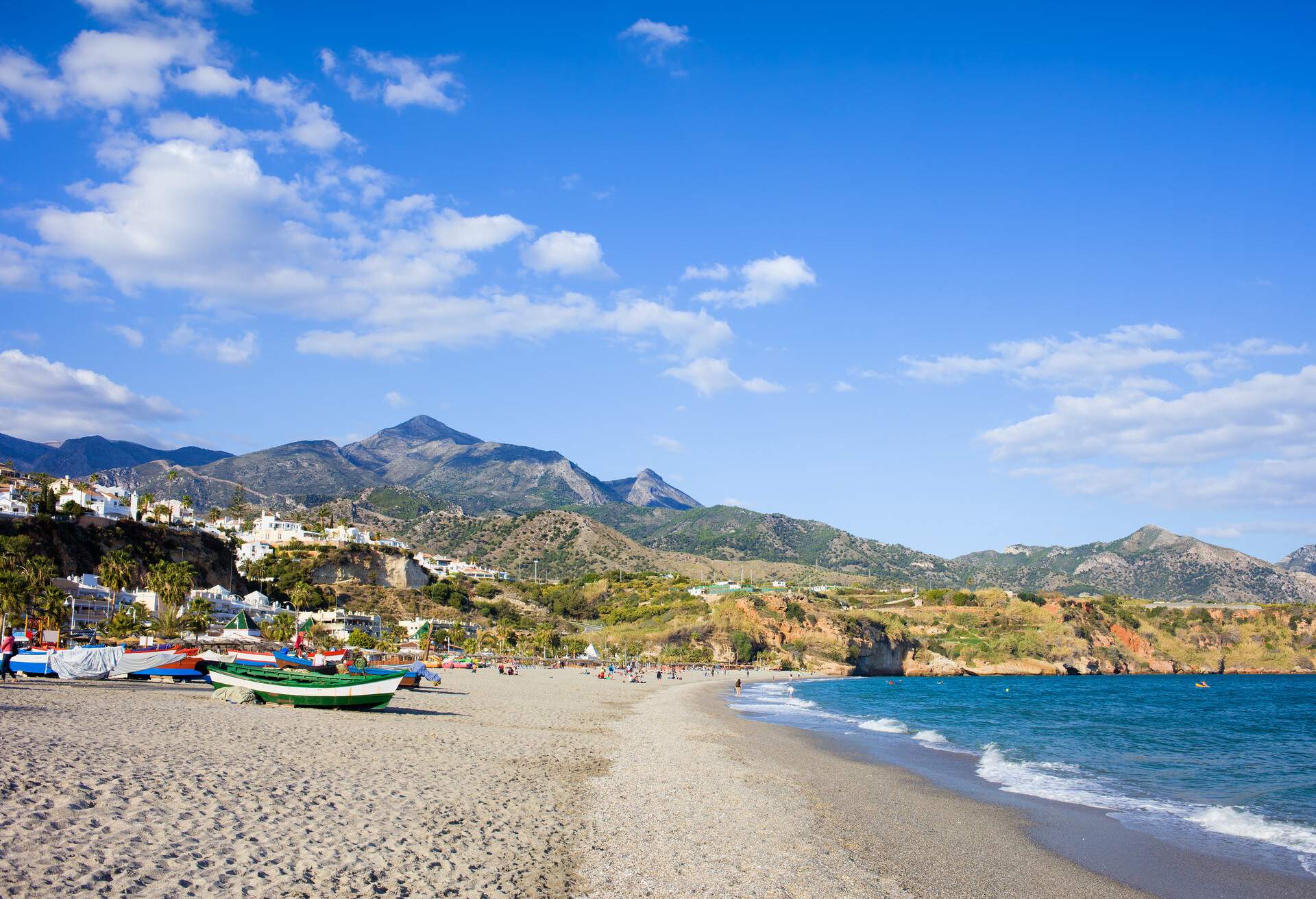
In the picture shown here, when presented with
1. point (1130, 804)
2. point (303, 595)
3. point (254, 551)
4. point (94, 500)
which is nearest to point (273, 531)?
point (254, 551)

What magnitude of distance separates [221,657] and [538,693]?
16353mm

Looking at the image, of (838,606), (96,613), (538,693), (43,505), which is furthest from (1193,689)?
(43,505)

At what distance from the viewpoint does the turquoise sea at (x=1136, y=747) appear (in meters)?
17.1

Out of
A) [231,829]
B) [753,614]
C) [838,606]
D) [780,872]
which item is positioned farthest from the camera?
[838,606]

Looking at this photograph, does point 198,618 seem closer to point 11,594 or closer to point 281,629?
point 11,594

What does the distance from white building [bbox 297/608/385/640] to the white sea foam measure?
186ft

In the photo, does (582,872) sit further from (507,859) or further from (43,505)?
(43,505)

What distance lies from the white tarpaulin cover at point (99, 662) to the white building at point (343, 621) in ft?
160

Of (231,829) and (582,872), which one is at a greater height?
(231,829)

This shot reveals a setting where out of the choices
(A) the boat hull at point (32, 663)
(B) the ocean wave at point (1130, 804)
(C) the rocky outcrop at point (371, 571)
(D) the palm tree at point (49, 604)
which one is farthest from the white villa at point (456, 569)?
(B) the ocean wave at point (1130, 804)

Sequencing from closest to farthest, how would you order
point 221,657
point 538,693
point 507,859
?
point 507,859 < point 221,657 < point 538,693

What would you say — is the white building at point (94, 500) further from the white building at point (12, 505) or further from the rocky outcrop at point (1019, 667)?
the rocky outcrop at point (1019, 667)

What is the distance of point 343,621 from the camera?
87562 mm

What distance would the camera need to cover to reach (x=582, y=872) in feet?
33.9
